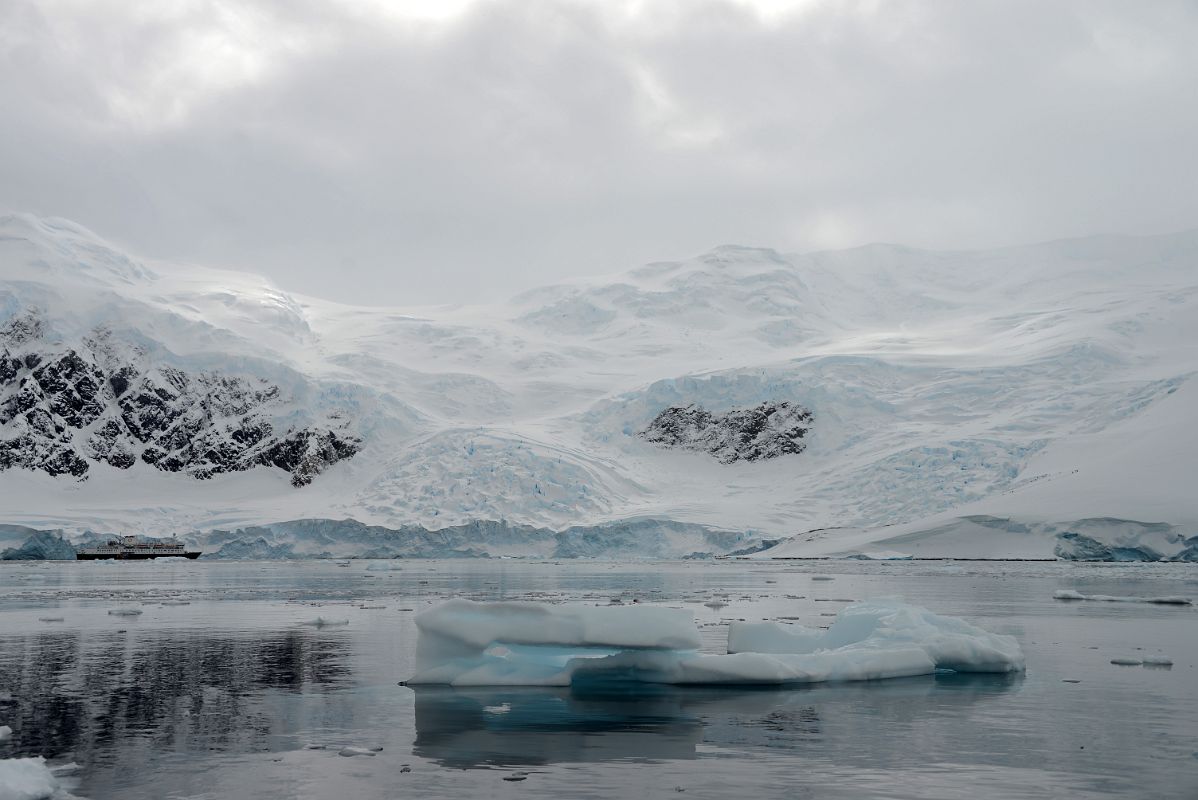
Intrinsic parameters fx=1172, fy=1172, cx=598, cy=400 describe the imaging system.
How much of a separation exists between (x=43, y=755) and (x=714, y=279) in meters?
95.8

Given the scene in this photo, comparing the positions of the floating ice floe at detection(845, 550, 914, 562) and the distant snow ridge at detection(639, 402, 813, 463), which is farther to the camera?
the distant snow ridge at detection(639, 402, 813, 463)

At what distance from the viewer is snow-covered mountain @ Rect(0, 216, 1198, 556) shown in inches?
2267

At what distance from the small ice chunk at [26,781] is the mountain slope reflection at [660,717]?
Result: 2423mm

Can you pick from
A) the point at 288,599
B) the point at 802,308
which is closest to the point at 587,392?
the point at 802,308

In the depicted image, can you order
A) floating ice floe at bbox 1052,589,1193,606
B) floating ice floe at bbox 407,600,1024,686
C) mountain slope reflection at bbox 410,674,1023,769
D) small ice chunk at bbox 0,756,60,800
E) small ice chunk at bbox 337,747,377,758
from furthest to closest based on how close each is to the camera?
1. floating ice floe at bbox 1052,589,1193,606
2. floating ice floe at bbox 407,600,1024,686
3. mountain slope reflection at bbox 410,674,1023,769
4. small ice chunk at bbox 337,747,377,758
5. small ice chunk at bbox 0,756,60,800

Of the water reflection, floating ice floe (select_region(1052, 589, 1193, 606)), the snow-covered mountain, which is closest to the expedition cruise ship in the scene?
the snow-covered mountain

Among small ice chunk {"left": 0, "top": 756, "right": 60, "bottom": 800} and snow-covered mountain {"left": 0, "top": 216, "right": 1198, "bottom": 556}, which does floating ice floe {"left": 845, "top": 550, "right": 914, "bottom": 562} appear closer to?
snow-covered mountain {"left": 0, "top": 216, "right": 1198, "bottom": 556}

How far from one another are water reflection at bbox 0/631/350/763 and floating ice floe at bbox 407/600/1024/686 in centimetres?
160

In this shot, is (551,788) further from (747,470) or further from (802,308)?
(802,308)

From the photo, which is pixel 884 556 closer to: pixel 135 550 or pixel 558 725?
pixel 135 550

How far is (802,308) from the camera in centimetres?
9631

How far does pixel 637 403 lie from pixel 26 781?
228 ft

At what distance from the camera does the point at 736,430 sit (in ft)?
262

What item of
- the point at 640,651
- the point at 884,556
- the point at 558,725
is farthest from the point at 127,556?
the point at 558,725
